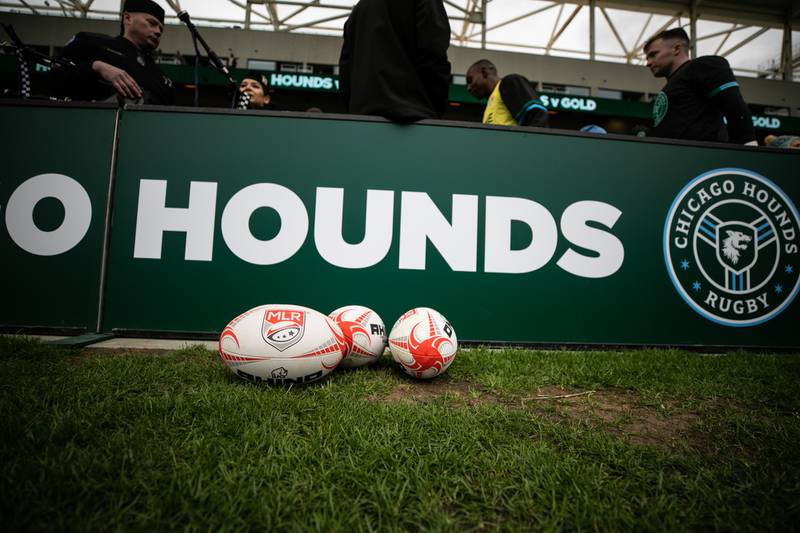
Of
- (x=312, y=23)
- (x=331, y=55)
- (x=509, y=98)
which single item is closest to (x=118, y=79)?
(x=509, y=98)

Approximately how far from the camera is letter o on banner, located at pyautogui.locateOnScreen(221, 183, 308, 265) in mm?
2705

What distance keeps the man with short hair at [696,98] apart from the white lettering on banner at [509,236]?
67.0 inches

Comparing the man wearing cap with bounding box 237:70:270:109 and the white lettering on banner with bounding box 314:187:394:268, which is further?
the man wearing cap with bounding box 237:70:270:109

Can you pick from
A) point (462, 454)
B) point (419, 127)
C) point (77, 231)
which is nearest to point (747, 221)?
point (419, 127)

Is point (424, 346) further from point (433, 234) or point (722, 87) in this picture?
point (722, 87)

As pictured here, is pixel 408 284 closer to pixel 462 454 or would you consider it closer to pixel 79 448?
pixel 462 454

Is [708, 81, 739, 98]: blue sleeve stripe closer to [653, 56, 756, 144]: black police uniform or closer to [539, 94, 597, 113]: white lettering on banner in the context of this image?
[653, 56, 756, 144]: black police uniform

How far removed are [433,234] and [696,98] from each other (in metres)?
2.79

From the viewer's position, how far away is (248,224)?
8.93ft

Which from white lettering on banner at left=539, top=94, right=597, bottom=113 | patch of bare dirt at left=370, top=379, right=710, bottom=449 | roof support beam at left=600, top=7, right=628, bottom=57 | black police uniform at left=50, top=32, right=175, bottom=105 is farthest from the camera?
roof support beam at left=600, top=7, right=628, bottom=57

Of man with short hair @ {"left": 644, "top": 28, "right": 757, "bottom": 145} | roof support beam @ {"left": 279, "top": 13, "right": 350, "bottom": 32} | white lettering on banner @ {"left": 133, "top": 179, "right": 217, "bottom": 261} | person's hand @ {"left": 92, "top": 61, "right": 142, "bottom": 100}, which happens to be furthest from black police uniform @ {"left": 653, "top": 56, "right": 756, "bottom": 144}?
roof support beam @ {"left": 279, "top": 13, "right": 350, "bottom": 32}

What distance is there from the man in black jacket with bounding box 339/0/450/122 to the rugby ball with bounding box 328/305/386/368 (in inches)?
63.4

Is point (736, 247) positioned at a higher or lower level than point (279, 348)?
higher

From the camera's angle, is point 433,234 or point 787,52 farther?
point 787,52
